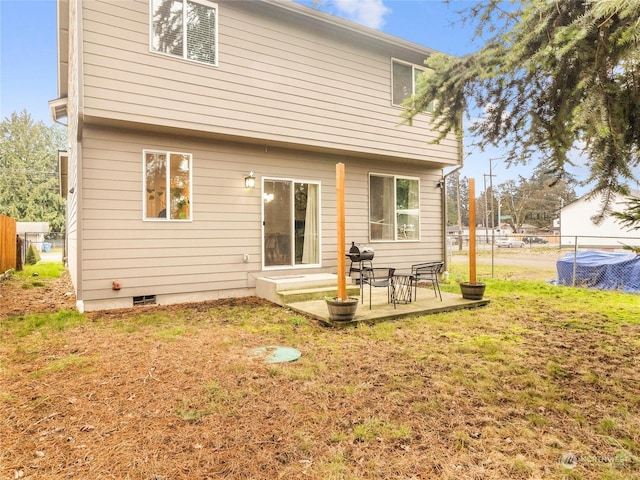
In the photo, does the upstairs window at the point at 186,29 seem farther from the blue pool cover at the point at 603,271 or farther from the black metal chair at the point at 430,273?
the blue pool cover at the point at 603,271

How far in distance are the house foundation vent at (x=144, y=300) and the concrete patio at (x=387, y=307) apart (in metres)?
2.29

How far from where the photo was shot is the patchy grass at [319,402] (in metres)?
2.07

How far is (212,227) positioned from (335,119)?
3317mm

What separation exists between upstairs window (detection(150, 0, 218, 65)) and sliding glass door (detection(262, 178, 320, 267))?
2507 millimetres

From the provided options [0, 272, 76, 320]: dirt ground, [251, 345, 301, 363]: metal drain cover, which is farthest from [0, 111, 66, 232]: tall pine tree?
[251, 345, 301, 363]: metal drain cover

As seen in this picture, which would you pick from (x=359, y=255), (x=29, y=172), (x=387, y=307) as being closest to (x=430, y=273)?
(x=387, y=307)

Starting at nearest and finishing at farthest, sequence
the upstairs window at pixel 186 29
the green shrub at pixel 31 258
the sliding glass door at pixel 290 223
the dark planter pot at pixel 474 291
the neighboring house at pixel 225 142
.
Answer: the neighboring house at pixel 225 142 → the upstairs window at pixel 186 29 → the dark planter pot at pixel 474 291 → the sliding glass door at pixel 290 223 → the green shrub at pixel 31 258

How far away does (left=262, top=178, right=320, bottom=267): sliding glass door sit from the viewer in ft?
24.5

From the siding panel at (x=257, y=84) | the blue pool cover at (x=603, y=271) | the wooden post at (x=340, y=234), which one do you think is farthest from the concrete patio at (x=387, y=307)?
the blue pool cover at (x=603, y=271)

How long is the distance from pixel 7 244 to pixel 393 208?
10.6m

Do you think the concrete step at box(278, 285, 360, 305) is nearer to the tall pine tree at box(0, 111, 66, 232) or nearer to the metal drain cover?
the metal drain cover

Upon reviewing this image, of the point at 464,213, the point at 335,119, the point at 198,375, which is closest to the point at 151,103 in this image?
the point at 335,119

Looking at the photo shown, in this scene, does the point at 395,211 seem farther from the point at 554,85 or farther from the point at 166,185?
the point at 554,85

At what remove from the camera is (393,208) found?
8977 mm
